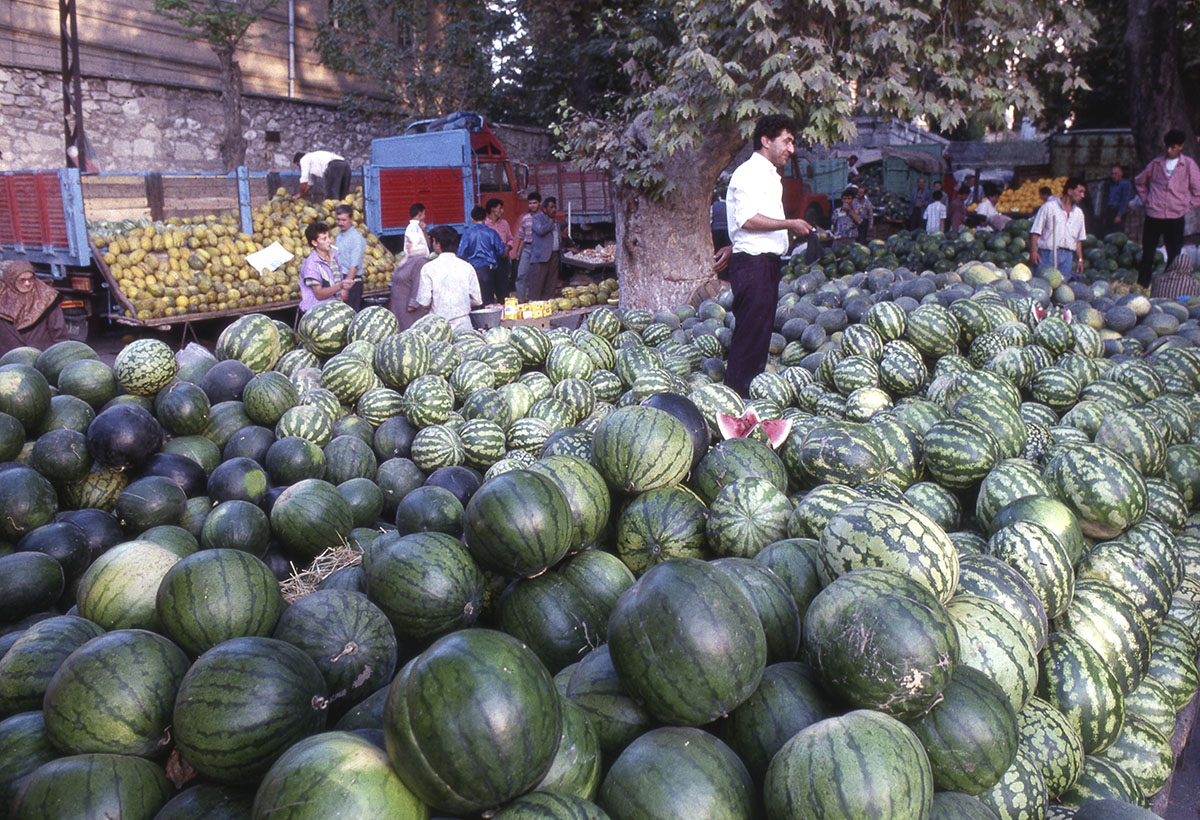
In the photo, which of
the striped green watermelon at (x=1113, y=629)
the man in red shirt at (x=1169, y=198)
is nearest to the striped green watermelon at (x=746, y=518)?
the striped green watermelon at (x=1113, y=629)

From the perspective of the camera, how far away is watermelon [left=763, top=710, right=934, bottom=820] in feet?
4.85

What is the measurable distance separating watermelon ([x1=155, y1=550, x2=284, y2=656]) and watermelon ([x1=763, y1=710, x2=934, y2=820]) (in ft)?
4.52

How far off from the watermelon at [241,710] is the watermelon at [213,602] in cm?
24

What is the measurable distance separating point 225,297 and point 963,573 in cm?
1063

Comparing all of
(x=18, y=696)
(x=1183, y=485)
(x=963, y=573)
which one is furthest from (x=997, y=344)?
(x=18, y=696)

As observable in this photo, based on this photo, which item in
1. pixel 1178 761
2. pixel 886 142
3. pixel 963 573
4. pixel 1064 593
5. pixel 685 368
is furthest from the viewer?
pixel 886 142

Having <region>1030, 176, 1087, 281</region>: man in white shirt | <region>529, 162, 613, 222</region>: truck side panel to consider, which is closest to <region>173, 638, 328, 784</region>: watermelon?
<region>1030, 176, 1087, 281</region>: man in white shirt

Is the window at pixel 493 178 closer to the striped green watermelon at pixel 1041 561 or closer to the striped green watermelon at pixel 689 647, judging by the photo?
the striped green watermelon at pixel 1041 561

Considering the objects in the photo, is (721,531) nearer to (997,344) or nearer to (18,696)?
(18,696)

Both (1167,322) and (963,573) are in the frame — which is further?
(1167,322)

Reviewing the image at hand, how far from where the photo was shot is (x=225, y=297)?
10.7 metres

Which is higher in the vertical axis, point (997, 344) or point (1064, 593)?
point (997, 344)

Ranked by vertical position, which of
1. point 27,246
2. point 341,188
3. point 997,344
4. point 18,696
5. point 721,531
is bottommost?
point 18,696

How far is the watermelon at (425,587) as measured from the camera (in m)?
2.21
